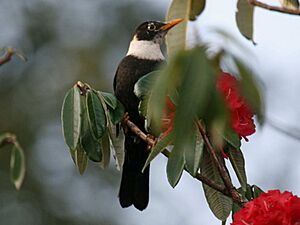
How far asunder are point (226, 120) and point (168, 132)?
1009 millimetres

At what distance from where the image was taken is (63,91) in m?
9.84

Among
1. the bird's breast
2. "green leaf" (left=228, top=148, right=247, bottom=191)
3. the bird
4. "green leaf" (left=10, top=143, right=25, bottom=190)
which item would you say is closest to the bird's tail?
the bird

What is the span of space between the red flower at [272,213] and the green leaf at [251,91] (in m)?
0.73

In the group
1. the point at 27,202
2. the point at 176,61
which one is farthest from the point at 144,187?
the point at 27,202

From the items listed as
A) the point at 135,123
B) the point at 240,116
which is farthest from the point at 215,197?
the point at 135,123

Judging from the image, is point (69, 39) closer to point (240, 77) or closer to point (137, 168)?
point (137, 168)

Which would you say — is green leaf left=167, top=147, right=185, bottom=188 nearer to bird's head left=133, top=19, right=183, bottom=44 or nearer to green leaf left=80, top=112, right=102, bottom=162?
green leaf left=80, top=112, right=102, bottom=162

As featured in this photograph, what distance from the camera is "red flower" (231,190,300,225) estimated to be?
2.32 meters

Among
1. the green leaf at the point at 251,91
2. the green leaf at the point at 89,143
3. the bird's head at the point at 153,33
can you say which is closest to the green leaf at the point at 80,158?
the green leaf at the point at 89,143

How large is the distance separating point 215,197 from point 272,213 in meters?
0.62

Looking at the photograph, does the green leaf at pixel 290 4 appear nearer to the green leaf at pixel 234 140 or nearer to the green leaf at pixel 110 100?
the green leaf at pixel 234 140

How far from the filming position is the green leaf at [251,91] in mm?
1622

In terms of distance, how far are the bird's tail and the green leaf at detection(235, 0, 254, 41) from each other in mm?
2054

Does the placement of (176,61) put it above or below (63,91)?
above
